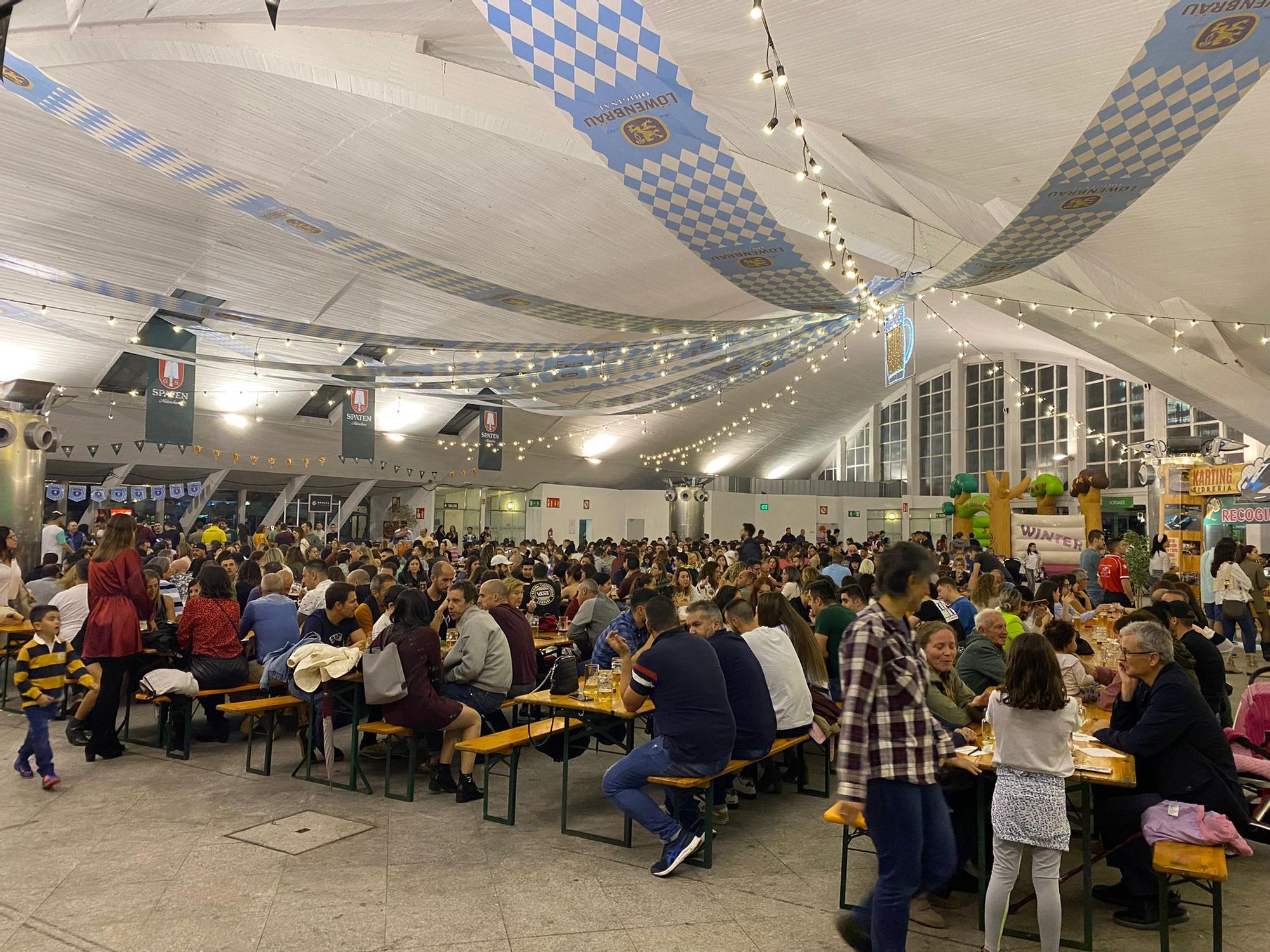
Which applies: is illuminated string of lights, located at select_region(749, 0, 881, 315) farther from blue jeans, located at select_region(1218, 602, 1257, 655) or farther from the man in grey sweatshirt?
blue jeans, located at select_region(1218, 602, 1257, 655)

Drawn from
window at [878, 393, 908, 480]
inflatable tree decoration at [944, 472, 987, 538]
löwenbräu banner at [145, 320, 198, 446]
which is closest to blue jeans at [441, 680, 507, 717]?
löwenbräu banner at [145, 320, 198, 446]

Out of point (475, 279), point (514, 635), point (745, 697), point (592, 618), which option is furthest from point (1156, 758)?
point (475, 279)

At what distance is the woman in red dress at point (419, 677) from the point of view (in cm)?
475

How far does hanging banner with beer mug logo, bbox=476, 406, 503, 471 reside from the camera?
1948cm

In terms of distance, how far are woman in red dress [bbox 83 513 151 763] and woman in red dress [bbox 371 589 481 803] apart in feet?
6.06

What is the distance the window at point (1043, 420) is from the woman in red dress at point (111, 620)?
806 inches

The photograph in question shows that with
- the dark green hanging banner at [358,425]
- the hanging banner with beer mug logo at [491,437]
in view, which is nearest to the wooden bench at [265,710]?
the dark green hanging banner at [358,425]

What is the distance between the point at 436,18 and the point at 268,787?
5.20 meters

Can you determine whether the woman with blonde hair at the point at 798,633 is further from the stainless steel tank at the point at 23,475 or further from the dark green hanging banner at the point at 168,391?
the dark green hanging banner at the point at 168,391

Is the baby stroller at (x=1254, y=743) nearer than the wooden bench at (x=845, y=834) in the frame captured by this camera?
No

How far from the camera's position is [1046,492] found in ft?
66.1

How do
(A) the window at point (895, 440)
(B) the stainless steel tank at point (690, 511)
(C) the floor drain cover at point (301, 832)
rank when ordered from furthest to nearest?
(A) the window at point (895, 440) < (B) the stainless steel tank at point (690, 511) < (C) the floor drain cover at point (301, 832)

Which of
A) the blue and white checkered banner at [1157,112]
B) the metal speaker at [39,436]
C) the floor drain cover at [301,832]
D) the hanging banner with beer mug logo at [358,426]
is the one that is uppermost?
the blue and white checkered banner at [1157,112]

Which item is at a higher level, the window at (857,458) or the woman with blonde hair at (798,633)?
the window at (857,458)
